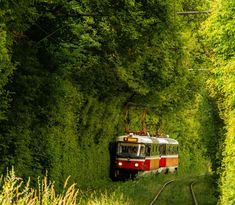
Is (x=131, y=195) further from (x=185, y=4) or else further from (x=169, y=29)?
(x=185, y=4)

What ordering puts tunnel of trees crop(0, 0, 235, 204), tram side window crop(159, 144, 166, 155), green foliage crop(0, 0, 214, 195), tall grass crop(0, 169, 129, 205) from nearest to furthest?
tall grass crop(0, 169, 129, 205)
tunnel of trees crop(0, 0, 235, 204)
green foliage crop(0, 0, 214, 195)
tram side window crop(159, 144, 166, 155)

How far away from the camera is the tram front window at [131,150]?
38750 mm

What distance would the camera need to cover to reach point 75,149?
32.2m

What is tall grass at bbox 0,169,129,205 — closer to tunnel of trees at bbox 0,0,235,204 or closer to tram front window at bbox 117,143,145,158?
tunnel of trees at bbox 0,0,235,204

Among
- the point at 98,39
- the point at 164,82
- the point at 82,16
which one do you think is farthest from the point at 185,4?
the point at 82,16

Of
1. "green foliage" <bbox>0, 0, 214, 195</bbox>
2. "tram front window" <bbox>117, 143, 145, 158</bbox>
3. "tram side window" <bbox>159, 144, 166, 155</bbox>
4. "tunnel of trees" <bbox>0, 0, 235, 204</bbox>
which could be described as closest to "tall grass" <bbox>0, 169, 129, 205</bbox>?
"tunnel of trees" <bbox>0, 0, 235, 204</bbox>

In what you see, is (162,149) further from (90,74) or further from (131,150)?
(90,74)

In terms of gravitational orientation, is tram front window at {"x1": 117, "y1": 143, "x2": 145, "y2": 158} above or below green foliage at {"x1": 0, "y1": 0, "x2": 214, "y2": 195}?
below

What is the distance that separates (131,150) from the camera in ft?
128

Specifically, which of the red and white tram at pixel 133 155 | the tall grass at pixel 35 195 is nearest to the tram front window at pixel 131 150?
the red and white tram at pixel 133 155

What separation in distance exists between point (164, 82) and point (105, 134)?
25.4ft

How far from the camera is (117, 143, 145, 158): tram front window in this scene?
38750 mm

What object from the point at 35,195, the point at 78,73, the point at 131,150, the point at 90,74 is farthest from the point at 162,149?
the point at 35,195

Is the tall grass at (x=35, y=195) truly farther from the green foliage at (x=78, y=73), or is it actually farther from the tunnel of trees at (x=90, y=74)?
the green foliage at (x=78, y=73)
